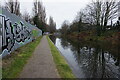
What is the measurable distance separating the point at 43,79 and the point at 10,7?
39.4m

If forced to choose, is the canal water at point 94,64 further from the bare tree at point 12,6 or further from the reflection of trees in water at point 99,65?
the bare tree at point 12,6

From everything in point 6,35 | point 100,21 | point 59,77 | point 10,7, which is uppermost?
point 10,7

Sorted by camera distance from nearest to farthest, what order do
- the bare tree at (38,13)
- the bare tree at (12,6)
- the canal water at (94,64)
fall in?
the canal water at (94,64) < the bare tree at (12,6) < the bare tree at (38,13)

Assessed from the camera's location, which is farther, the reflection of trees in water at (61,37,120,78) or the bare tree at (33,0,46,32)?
A: the bare tree at (33,0,46,32)

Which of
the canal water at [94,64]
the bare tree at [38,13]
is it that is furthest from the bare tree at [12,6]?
the canal water at [94,64]

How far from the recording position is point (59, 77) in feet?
20.0

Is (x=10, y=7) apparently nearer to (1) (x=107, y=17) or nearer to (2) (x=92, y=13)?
(2) (x=92, y=13)

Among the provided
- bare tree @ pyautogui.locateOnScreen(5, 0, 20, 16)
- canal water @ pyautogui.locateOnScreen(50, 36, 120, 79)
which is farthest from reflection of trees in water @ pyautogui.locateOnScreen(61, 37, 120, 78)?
bare tree @ pyautogui.locateOnScreen(5, 0, 20, 16)

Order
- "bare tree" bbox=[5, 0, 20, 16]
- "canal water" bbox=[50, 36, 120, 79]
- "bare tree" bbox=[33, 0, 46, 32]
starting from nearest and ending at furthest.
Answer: "canal water" bbox=[50, 36, 120, 79] → "bare tree" bbox=[5, 0, 20, 16] → "bare tree" bbox=[33, 0, 46, 32]

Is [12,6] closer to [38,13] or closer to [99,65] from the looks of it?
[38,13]

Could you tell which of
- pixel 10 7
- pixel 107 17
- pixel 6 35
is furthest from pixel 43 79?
pixel 10 7

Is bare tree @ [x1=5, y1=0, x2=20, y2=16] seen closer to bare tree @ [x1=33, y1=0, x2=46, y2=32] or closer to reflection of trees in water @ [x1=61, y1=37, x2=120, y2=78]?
bare tree @ [x1=33, y1=0, x2=46, y2=32]

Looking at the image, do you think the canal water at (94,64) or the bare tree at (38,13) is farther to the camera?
the bare tree at (38,13)

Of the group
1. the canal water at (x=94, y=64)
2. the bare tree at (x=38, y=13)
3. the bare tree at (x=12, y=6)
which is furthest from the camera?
the bare tree at (x=38, y=13)
